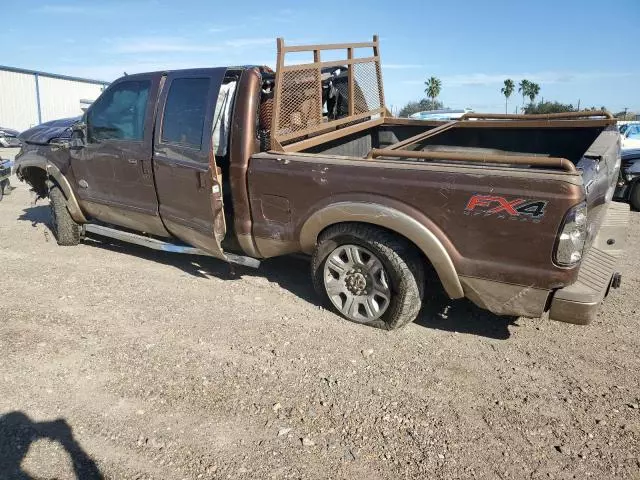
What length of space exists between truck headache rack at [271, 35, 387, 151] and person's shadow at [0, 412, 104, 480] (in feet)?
8.27

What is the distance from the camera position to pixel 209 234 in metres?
4.35

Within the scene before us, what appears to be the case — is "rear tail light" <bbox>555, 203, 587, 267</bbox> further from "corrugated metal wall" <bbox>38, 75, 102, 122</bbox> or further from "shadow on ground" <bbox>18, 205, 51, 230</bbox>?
"corrugated metal wall" <bbox>38, 75, 102, 122</bbox>

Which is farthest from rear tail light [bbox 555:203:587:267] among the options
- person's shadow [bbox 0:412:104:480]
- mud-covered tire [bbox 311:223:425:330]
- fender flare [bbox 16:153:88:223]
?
fender flare [bbox 16:153:88:223]

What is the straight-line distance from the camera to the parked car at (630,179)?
27.2ft

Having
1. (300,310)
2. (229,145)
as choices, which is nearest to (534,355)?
(300,310)

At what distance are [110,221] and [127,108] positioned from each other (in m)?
1.31

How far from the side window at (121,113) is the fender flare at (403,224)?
2.27 m

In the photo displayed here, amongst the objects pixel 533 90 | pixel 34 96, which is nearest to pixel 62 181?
pixel 34 96

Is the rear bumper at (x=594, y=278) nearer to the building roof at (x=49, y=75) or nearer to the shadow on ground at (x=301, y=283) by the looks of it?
the shadow on ground at (x=301, y=283)

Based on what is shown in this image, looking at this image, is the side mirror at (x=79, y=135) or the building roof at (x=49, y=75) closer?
the side mirror at (x=79, y=135)

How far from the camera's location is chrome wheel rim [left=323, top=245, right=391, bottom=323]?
12.2ft

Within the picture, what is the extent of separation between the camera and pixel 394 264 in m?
3.54

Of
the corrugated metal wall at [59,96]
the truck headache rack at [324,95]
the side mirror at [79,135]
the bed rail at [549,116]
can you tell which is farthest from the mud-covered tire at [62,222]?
the corrugated metal wall at [59,96]

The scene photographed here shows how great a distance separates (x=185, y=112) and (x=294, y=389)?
8.86 ft
